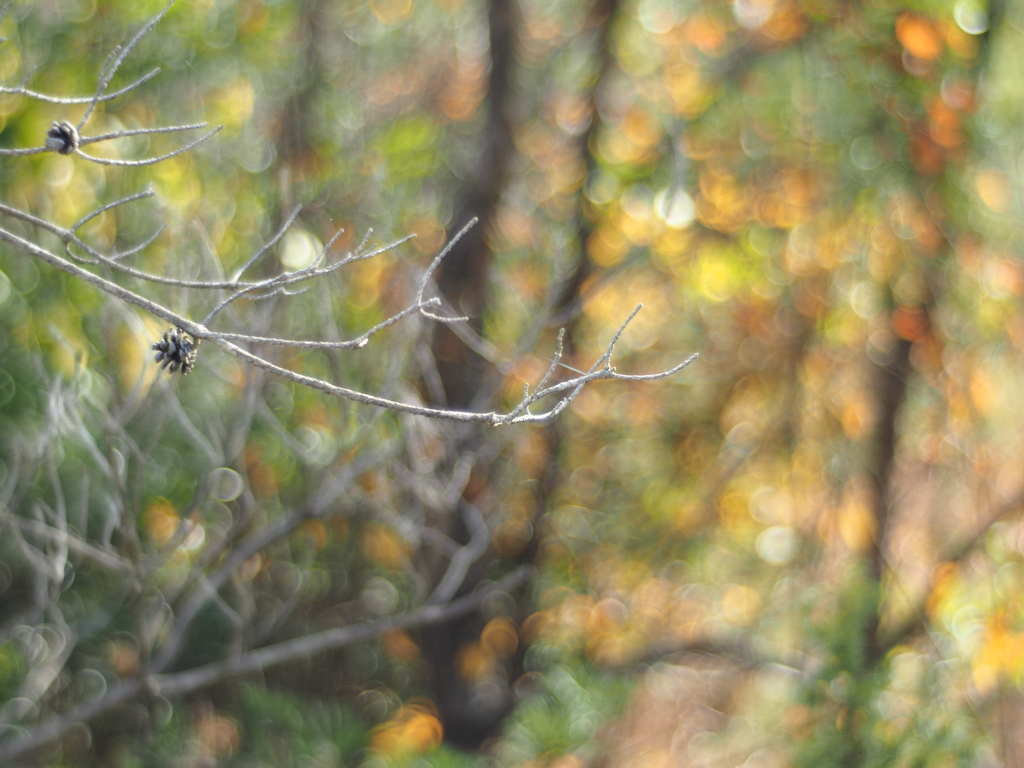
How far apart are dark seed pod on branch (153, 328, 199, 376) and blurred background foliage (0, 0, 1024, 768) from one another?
47.3 inches

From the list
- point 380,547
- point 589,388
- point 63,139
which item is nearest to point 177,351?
point 63,139

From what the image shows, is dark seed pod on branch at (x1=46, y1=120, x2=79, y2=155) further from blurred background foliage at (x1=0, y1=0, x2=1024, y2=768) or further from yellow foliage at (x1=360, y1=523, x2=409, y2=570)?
yellow foliage at (x1=360, y1=523, x2=409, y2=570)

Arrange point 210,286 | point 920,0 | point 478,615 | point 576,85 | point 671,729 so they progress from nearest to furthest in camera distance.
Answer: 1. point 210,286
2. point 920,0
3. point 478,615
4. point 576,85
5. point 671,729

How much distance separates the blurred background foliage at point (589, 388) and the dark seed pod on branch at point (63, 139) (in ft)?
4.43

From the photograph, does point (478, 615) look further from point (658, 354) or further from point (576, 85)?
point (576, 85)

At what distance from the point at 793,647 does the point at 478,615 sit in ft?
4.36

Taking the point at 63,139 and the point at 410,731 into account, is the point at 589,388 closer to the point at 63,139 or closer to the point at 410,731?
the point at 410,731

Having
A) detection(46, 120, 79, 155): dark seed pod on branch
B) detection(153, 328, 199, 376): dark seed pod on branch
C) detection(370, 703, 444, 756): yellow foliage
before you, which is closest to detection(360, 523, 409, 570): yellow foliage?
detection(370, 703, 444, 756): yellow foliage

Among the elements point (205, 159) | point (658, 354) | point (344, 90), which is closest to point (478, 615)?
point (658, 354)

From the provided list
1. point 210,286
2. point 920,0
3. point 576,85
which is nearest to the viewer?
point 210,286

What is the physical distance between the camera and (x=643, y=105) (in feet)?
11.1

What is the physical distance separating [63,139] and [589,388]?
8.32ft

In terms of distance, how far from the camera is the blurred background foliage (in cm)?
274

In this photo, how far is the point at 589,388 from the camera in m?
3.36
